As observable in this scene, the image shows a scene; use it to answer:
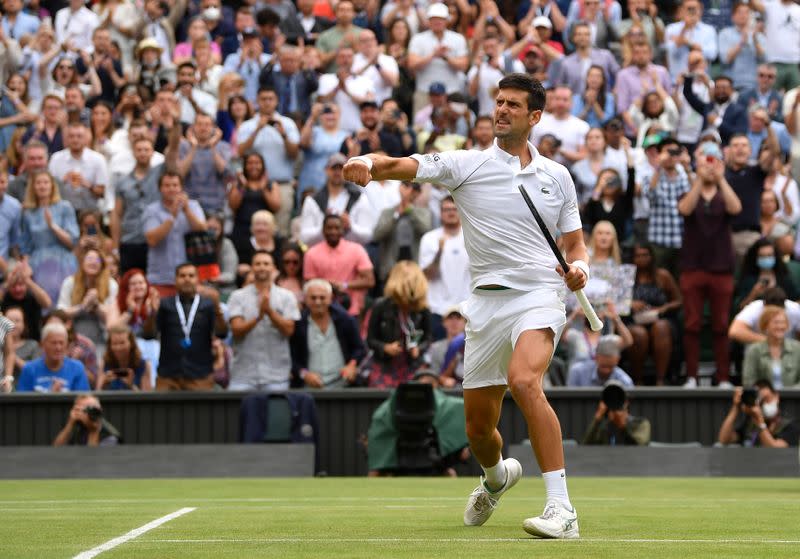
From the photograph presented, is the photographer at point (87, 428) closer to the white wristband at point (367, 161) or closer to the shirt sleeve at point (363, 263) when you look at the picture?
the shirt sleeve at point (363, 263)

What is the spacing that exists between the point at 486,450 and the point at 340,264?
29.2 ft

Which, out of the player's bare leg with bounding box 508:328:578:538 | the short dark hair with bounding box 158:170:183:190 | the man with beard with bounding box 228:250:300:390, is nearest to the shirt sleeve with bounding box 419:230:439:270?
the man with beard with bounding box 228:250:300:390

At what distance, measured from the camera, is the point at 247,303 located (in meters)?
16.0

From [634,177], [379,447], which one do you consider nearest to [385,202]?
[634,177]

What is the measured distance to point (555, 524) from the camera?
7.50 meters

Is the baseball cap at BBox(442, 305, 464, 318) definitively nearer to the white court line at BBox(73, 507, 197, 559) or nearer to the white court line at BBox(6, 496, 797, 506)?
the white court line at BBox(6, 496, 797, 506)

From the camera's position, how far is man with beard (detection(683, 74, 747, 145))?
20.3 m

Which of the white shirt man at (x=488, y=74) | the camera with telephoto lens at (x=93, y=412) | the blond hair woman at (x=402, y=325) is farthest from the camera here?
the white shirt man at (x=488, y=74)

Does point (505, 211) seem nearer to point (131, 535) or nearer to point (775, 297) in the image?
point (131, 535)

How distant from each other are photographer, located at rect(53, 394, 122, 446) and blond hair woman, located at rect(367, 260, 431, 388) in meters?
2.66

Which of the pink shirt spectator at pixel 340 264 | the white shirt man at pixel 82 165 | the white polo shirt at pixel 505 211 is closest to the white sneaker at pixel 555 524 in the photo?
the white polo shirt at pixel 505 211

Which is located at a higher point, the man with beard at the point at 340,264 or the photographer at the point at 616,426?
the man with beard at the point at 340,264

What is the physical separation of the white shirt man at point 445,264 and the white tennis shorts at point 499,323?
9112 mm

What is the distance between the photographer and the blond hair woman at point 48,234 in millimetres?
17719
